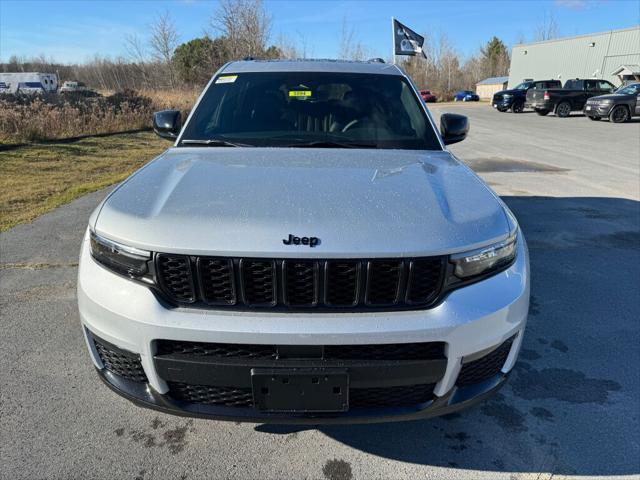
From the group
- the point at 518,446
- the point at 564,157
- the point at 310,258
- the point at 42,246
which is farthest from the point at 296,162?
the point at 564,157

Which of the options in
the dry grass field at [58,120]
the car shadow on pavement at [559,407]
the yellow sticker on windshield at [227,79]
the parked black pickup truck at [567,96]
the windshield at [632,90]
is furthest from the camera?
the parked black pickup truck at [567,96]

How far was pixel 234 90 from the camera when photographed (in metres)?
3.50

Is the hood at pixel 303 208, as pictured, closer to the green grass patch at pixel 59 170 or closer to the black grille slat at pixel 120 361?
the black grille slat at pixel 120 361

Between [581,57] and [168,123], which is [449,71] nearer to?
[581,57]

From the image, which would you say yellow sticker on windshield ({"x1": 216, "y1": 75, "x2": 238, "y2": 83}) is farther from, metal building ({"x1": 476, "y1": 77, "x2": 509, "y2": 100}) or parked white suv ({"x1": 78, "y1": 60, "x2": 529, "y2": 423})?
metal building ({"x1": 476, "y1": 77, "x2": 509, "y2": 100})

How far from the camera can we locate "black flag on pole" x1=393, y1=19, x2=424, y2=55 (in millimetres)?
15672

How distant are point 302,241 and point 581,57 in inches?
1806

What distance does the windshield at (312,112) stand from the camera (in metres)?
3.12

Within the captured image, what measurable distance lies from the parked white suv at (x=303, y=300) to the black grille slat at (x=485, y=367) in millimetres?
10

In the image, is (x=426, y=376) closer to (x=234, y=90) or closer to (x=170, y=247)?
(x=170, y=247)

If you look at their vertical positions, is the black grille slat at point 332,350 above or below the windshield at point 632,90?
below

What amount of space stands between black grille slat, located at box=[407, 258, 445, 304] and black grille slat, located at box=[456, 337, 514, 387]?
13.0 inches

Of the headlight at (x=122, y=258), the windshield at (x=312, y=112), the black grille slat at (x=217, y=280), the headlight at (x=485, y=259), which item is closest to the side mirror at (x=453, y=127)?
the windshield at (x=312, y=112)

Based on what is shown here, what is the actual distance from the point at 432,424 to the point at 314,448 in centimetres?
63
